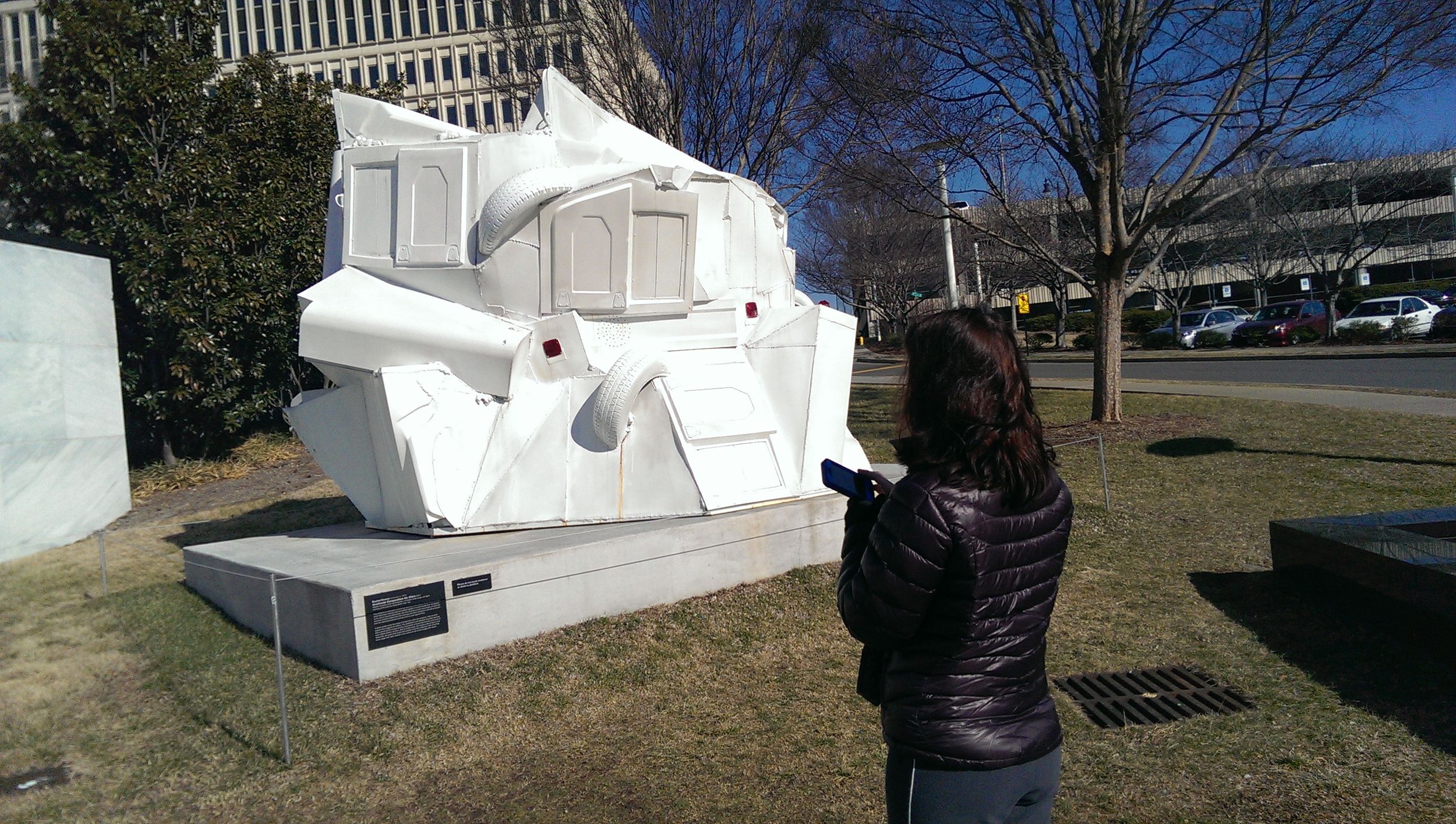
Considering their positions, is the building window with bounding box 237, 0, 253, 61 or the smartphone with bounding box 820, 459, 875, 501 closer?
the smartphone with bounding box 820, 459, 875, 501

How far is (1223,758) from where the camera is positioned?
4.30 m

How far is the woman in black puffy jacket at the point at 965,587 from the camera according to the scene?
210 cm

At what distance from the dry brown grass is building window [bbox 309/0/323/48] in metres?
42.0

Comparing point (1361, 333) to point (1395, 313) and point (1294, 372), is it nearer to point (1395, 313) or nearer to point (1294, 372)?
point (1395, 313)

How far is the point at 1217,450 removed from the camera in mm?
11172

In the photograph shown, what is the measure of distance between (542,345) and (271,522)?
547 centimetres

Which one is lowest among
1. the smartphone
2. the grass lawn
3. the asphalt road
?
the grass lawn

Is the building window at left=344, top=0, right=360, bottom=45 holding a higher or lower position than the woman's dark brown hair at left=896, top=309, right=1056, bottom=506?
higher

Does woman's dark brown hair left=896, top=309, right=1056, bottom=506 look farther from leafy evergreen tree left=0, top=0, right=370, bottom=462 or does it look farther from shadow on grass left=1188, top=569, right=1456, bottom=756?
leafy evergreen tree left=0, top=0, right=370, bottom=462

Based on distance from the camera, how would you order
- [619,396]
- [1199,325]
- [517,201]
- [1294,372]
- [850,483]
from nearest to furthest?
1. [850,483]
2. [619,396]
3. [517,201]
4. [1294,372]
5. [1199,325]

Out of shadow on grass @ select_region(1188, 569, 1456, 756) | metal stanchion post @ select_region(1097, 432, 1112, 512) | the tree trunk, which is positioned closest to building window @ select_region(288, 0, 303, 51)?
the tree trunk

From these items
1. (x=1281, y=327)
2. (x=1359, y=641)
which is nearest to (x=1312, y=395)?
(x=1359, y=641)

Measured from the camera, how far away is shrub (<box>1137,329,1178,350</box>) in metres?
34.1

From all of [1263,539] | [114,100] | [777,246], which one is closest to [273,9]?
[114,100]
